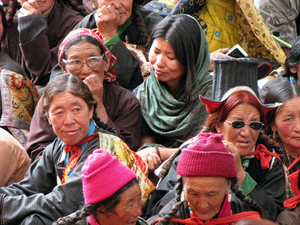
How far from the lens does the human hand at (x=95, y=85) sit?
11.9 feet

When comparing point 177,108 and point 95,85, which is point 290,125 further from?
point 95,85

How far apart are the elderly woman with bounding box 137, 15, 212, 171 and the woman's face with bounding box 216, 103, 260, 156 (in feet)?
2.62

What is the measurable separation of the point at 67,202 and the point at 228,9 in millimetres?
2553

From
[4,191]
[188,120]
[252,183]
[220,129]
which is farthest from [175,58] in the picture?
[4,191]

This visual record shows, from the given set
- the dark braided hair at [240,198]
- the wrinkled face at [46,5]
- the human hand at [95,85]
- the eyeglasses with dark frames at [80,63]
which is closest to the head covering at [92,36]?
the eyeglasses with dark frames at [80,63]

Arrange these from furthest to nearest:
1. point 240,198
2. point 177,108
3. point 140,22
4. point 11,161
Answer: point 140,22, point 177,108, point 11,161, point 240,198

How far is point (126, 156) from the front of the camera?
3.09 metres

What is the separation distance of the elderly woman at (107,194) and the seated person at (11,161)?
92 centimetres

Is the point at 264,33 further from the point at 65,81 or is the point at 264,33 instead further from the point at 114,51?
the point at 65,81

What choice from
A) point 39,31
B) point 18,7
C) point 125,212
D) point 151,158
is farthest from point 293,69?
point 18,7

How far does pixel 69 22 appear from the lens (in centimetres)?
486

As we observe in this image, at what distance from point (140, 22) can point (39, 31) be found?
0.90 metres

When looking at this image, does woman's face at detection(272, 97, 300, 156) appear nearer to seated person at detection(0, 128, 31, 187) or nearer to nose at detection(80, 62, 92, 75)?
nose at detection(80, 62, 92, 75)

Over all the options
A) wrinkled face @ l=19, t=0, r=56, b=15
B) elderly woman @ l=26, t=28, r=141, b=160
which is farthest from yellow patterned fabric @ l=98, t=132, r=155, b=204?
wrinkled face @ l=19, t=0, r=56, b=15
